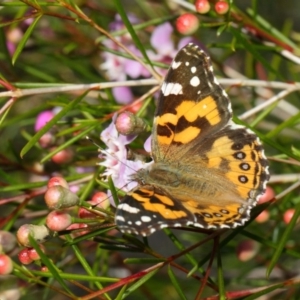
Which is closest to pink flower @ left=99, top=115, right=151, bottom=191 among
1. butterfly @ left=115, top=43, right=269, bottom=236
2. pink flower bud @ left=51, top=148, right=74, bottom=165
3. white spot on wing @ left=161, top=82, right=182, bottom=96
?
butterfly @ left=115, top=43, right=269, bottom=236

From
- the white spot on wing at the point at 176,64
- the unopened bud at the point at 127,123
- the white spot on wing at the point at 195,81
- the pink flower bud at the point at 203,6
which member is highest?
the pink flower bud at the point at 203,6

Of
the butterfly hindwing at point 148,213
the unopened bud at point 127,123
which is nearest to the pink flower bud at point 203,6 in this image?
the unopened bud at point 127,123

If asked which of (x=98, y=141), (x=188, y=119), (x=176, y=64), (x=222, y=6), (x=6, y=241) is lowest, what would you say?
(x=6, y=241)

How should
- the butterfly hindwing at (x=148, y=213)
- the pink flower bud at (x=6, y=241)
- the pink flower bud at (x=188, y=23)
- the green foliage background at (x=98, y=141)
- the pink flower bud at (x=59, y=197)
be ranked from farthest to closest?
the pink flower bud at (x=188, y=23), the pink flower bud at (x=6, y=241), the green foliage background at (x=98, y=141), the pink flower bud at (x=59, y=197), the butterfly hindwing at (x=148, y=213)

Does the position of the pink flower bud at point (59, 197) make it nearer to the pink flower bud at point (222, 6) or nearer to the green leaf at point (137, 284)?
the green leaf at point (137, 284)

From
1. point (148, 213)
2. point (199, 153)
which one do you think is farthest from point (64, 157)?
point (148, 213)

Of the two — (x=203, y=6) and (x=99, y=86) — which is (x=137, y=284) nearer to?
(x=99, y=86)

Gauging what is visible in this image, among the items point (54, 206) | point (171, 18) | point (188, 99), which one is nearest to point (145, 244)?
point (54, 206)

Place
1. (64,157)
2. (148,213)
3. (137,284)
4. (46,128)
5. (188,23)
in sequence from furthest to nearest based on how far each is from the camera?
(64,157)
(188,23)
(46,128)
(137,284)
(148,213)

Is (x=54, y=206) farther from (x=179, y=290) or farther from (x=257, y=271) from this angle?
(x=257, y=271)
